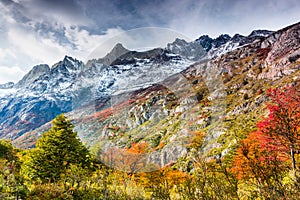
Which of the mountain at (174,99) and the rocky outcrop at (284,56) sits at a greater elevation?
the rocky outcrop at (284,56)

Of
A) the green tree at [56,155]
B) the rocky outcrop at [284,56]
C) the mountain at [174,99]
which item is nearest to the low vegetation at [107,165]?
the green tree at [56,155]

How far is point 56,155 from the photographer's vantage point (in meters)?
19.0

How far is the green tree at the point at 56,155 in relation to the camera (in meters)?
17.8

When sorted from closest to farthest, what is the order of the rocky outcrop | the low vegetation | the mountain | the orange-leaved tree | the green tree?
1. the orange-leaved tree
2. the low vegetation
3. the green tree
4. the mountain
5. the rocky outcrop

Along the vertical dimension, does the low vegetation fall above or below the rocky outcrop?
below

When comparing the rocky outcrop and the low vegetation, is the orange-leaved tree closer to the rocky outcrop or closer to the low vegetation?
the low vegetation

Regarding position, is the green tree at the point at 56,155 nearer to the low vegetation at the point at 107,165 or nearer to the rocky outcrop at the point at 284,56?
the low vegetation at the point at 107,165

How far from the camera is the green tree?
17.8 metres

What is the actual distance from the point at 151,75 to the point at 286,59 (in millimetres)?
66420

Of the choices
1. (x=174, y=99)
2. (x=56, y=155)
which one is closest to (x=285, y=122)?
(x=56, y=155)

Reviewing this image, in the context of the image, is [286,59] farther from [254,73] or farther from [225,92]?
[225,92]

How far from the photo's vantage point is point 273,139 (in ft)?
35.9

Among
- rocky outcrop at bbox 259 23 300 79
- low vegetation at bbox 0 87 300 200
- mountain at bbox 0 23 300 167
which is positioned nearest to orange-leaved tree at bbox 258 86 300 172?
low vegetation at bbox 0 87 300 200

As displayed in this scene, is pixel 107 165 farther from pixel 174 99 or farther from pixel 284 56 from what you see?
pixel 284 56
